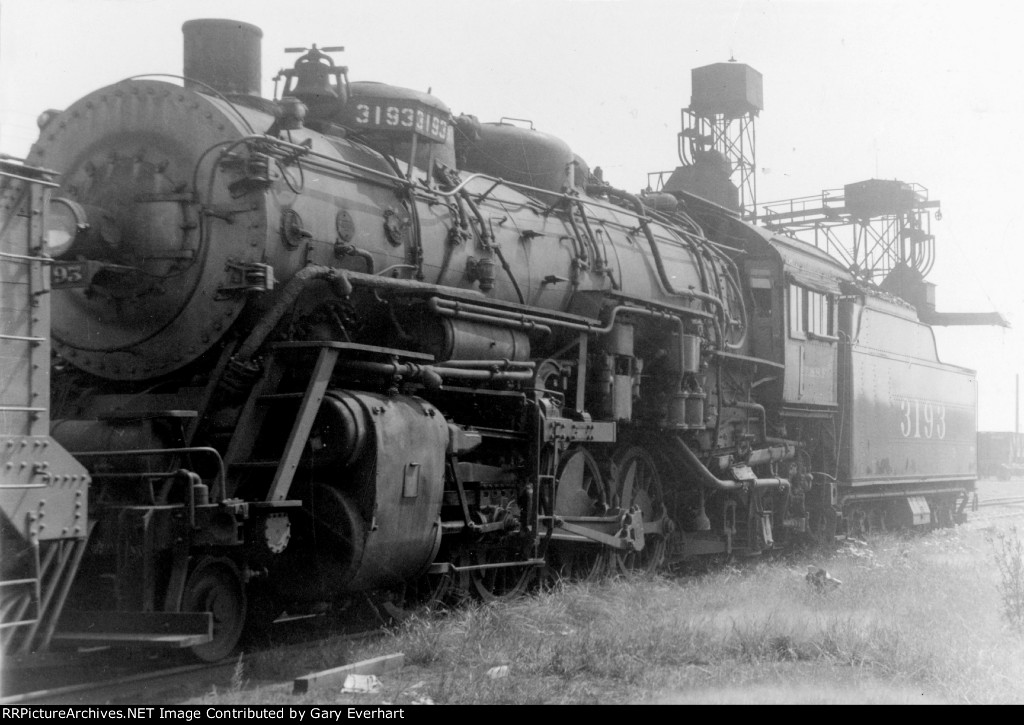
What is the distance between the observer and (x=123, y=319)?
6844mm

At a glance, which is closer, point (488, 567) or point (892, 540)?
point (488, 567)

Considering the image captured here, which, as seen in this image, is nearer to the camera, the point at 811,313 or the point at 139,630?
the point at 139,630

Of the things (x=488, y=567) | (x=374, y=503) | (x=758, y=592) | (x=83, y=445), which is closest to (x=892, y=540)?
(x=758, y=592)

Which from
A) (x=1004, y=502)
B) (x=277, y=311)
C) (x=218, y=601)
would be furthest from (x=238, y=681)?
(x=1004, y=502)

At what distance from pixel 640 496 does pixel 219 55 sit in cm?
547

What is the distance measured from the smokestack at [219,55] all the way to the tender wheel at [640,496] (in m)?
4.64

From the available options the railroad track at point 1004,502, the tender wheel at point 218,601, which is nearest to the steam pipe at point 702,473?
the tender wheel at point 218,601

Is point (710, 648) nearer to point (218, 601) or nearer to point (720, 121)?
point (218, 601)

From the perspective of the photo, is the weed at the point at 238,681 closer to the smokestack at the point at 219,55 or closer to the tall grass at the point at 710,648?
the tall grass at the point at 710,648

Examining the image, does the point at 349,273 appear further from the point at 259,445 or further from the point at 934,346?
the point at 934,346

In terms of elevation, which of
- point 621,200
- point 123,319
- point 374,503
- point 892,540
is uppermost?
point 621,200

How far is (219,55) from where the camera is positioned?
24.3ft

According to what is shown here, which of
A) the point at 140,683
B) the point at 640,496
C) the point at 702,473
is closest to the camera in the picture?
the point at 140,683

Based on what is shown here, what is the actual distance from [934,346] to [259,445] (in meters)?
13.4
